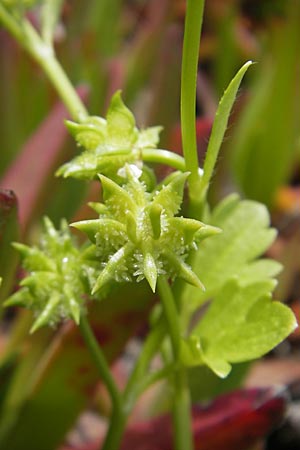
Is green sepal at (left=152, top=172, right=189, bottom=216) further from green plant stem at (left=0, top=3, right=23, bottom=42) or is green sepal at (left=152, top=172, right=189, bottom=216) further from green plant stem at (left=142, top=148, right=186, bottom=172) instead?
green plant stem at (left=0, top=3, right=23, bottom=42)

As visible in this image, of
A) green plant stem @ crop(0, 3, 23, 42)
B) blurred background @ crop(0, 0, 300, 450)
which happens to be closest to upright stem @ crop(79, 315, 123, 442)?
blurred background @ crop(0, 0, 300, 450)

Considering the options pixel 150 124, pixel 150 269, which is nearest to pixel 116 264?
pixel 150 269

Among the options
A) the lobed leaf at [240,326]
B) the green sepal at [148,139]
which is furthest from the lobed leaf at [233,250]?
the green sepal at [148,139]

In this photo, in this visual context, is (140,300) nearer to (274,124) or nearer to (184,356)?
(184,356)

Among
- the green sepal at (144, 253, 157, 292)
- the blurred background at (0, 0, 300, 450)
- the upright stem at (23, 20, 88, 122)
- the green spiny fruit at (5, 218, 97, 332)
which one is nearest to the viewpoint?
the green sepal at (144, 253, 157, 292)

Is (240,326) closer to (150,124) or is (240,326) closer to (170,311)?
(170,311)

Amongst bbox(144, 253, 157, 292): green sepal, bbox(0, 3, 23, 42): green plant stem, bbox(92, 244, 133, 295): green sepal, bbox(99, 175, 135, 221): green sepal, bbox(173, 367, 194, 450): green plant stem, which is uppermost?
bbox(0, 3, 23, 42): green plant stem
